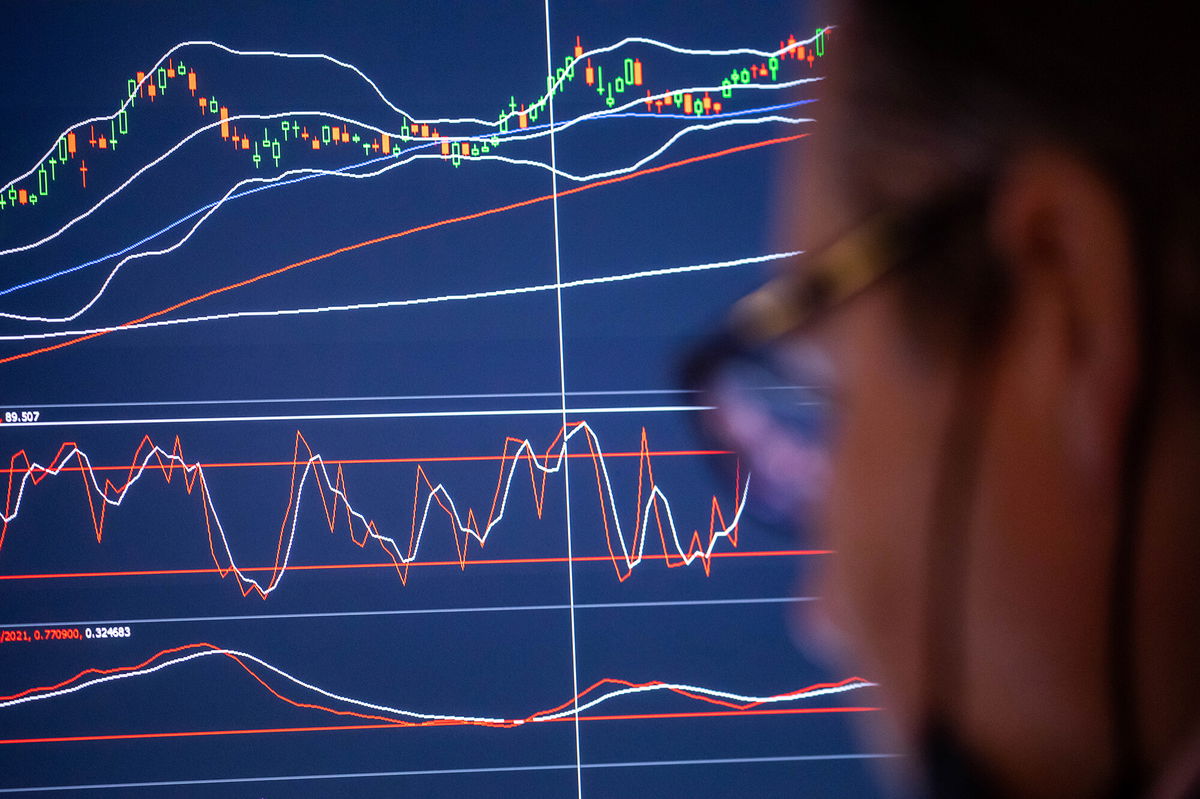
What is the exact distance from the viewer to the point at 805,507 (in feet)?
1.84

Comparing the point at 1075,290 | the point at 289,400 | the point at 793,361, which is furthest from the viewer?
the point at 289,400

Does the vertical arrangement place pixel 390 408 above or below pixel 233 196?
below

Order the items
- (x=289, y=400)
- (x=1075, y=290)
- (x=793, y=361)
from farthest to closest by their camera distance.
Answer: (x=289, y=400)
(x=793, y=361)
(x=1075, y=290)

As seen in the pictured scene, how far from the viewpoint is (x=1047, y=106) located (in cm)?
31

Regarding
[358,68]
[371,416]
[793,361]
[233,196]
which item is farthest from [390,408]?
[793,361]

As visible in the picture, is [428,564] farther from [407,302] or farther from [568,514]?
[407,302]

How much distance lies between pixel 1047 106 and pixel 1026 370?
88mm

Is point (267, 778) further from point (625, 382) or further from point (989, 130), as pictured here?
point (989, 130)

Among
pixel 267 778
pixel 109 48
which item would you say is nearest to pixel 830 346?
pixel 267 778

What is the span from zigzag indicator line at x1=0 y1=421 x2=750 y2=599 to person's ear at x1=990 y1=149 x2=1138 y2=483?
1095 millimetres

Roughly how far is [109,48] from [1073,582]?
62.5 inches

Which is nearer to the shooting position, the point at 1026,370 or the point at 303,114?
the point at 1026,370

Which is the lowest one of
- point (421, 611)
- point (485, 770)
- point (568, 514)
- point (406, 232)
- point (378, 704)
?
point (485, 770)

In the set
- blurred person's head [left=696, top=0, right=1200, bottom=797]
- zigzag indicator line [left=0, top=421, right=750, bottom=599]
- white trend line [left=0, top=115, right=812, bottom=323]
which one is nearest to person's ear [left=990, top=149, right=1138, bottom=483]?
blurred person's head [left=696, top=0, right=1200, bottom=797]
